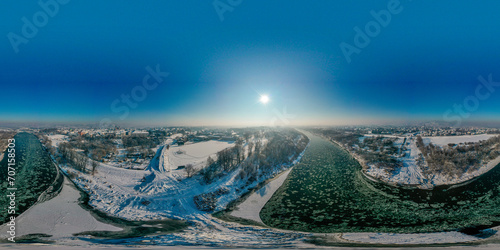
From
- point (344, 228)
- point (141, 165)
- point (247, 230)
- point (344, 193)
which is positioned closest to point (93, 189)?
point (141, 165)

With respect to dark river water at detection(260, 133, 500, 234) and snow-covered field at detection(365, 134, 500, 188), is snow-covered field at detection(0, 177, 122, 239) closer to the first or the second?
dark river water at detection(260, 133, 500, 234)

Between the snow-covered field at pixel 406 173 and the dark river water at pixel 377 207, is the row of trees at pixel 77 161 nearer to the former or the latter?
the dark river water at pixel 377 207

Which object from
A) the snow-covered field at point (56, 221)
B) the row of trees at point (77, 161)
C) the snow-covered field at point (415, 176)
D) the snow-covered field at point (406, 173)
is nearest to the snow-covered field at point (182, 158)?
the row of trees at point (77, 161)

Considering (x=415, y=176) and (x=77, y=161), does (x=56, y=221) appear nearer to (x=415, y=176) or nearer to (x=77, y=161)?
(x=77, y=161)

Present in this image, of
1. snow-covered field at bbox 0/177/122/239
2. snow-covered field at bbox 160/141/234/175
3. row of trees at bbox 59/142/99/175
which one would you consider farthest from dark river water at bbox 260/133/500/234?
row of trees at bbox 59/142/99/175

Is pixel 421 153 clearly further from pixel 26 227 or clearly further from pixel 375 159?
pixel 26 227

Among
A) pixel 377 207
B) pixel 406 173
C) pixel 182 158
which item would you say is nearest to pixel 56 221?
pixel 182 158
